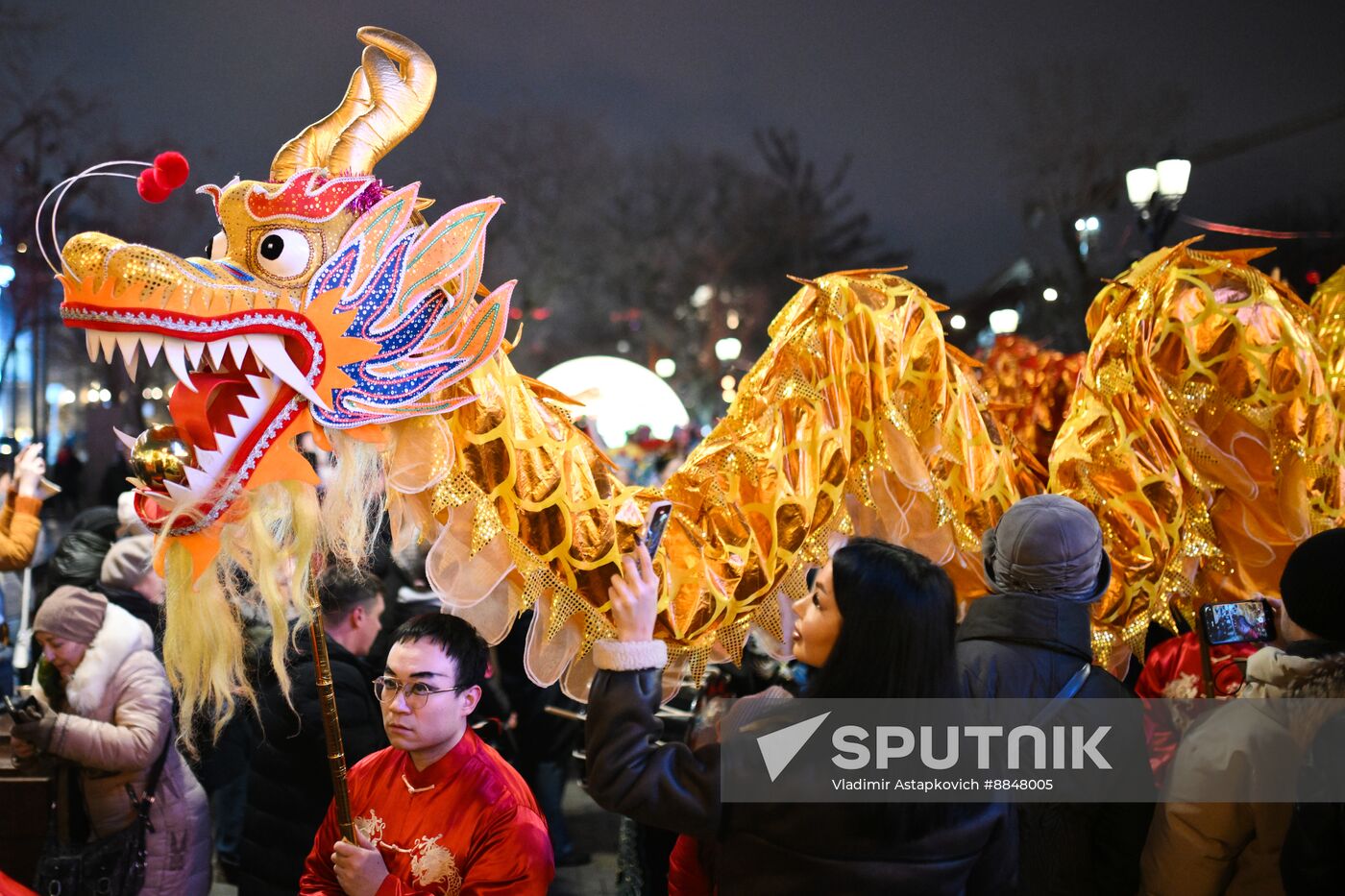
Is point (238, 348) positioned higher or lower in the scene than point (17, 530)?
higher

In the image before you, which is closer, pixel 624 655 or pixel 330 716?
pixel 624 655

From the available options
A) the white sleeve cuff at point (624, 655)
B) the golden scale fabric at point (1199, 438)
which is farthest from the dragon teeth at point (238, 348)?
the golden scale fabric at point (1199, 438)

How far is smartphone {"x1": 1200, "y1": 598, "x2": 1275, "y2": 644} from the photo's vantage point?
2.67m

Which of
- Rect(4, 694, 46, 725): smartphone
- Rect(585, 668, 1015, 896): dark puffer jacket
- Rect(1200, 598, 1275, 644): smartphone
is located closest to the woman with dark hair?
Rect(585, 668, 1015, 896): dark puffer jacket

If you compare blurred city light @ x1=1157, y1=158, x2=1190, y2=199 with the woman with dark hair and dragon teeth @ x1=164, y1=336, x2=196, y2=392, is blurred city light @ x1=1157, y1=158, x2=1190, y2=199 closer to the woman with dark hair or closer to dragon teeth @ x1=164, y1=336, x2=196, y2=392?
the woman with dark hair

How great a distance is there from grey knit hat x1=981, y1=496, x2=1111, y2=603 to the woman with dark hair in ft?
2.17

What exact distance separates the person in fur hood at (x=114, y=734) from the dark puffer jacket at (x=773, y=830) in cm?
176

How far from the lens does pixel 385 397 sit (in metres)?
2.06

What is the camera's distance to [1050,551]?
235 cm

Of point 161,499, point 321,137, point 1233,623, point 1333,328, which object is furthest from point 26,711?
point 1333,328

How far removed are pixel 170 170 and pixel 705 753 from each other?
1.34 metres

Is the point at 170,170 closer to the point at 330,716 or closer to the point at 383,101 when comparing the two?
the point at 383,101

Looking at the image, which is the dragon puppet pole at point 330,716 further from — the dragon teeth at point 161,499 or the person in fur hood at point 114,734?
the person in fur hood at point 114,734

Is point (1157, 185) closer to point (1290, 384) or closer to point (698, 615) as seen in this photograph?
point (1290, 384)
